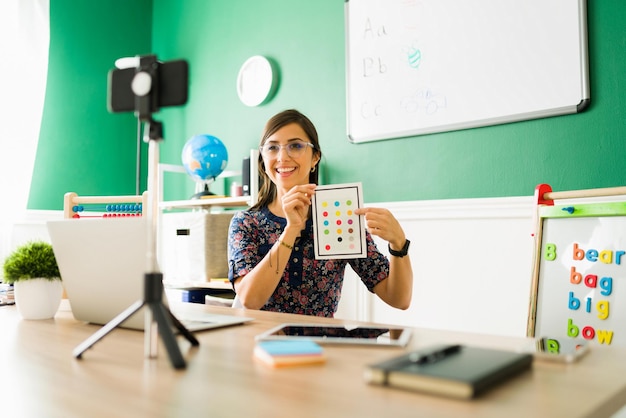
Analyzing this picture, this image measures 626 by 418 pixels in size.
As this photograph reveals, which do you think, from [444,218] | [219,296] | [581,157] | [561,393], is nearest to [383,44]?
[444,218]

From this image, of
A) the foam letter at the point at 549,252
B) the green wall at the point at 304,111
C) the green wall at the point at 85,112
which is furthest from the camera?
the green wall at the point at 85,112

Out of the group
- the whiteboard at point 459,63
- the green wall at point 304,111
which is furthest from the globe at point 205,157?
the whiteboard at point 459,63

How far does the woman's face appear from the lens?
154 cm

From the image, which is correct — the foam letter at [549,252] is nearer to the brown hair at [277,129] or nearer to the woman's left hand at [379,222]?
the woman's left hand at [379,222]

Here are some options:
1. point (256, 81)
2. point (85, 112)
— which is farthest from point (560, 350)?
point (85, 112)

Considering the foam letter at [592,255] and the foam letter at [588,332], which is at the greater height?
the foam letter at [592,255]

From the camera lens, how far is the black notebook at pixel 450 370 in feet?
1.63

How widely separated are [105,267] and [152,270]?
274mm

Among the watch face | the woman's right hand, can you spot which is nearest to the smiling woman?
the watch face

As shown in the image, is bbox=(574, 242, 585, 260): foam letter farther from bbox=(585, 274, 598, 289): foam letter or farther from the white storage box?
the white storage box

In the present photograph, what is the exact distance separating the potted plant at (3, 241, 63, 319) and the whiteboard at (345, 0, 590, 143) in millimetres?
1598

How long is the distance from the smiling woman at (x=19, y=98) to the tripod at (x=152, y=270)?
2609 mm

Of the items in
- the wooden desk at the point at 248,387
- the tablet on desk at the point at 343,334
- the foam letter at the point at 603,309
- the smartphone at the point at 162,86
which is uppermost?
the smartphone at the point at 162,86

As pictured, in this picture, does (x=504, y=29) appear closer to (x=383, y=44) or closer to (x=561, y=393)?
(x=383, y=44)
